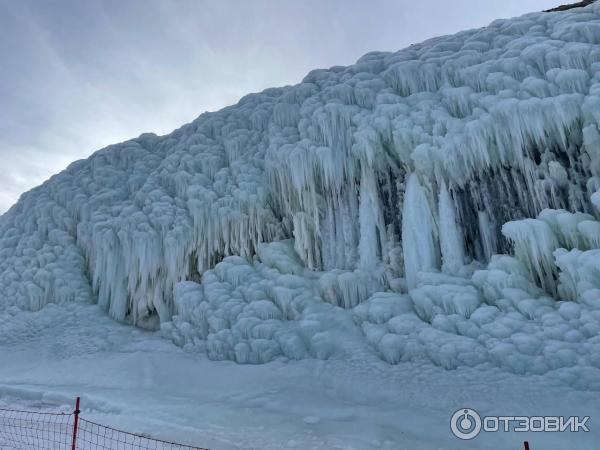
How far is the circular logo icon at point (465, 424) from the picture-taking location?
13.9 ft

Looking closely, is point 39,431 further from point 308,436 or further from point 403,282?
point 403,282

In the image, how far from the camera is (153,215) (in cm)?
903

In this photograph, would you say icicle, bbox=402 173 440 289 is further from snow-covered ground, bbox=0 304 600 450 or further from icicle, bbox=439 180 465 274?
snow-covered ground, bbox=0 304 600 450

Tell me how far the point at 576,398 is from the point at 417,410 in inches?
69.9

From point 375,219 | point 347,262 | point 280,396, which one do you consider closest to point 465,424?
point 280,396

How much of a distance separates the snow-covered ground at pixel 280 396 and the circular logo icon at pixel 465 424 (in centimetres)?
9

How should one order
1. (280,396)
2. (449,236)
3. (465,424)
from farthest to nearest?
(449,236) → (280,396) → (465,424)

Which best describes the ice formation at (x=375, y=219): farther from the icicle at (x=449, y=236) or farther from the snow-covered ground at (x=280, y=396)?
the snow-covered ground at (x=280, y=396)

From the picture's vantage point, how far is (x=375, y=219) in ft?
24.4

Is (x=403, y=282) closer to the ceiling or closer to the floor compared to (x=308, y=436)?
closer to the ceiling

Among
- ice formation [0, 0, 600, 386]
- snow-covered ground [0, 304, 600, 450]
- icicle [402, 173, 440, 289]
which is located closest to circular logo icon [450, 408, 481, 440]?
snow-covered ground [0, 304, 600, 450]

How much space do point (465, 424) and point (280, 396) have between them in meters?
2.43

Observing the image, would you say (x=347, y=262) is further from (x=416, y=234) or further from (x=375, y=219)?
(x=416, y=234)

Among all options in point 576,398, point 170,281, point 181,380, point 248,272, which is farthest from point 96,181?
point 576,398
